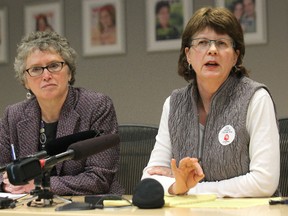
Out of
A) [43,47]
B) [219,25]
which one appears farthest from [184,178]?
[43,47]

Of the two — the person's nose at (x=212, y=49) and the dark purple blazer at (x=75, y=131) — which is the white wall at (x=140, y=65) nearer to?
the dark purple blazer at (x=75, y=131)

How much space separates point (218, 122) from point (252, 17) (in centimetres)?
169

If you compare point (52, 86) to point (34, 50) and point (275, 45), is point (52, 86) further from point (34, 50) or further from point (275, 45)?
point (275, 45)

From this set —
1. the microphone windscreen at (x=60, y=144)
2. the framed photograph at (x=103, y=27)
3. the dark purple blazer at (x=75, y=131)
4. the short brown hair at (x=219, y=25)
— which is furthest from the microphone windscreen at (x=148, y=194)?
the framed photograph at (x=103, y=27)

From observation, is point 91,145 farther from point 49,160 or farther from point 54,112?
point 54,112

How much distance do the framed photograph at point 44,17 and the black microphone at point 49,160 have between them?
2.76 m

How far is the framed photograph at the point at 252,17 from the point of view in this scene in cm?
371

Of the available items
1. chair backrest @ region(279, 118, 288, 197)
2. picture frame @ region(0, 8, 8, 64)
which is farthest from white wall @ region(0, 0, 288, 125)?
chair backrest @ region(279, 118, 288, 197)

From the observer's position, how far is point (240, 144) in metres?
2.19

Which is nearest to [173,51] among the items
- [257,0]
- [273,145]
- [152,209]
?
[257,0]

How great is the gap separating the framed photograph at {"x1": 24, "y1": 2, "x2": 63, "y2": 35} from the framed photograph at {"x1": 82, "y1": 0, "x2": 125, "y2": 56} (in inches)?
9.2

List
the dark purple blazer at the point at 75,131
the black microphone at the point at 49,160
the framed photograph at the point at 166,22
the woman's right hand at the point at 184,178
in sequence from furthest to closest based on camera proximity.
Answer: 1. the framed photograph at the point at 166,22
2. the dark purple blazer at the point at 75,131
3. the woman's right hand at the point at 184,178
4. the black microphone at the point at 49,160

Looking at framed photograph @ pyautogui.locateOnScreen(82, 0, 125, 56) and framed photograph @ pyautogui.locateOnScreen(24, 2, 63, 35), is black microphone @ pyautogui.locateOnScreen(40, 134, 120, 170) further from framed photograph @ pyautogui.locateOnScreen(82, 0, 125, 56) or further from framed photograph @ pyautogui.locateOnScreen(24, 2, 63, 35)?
framed photograph @ pyautogui.locateOnScreen(24, 2, 63, 35)

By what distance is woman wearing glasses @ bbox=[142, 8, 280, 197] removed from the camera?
6.88ft
